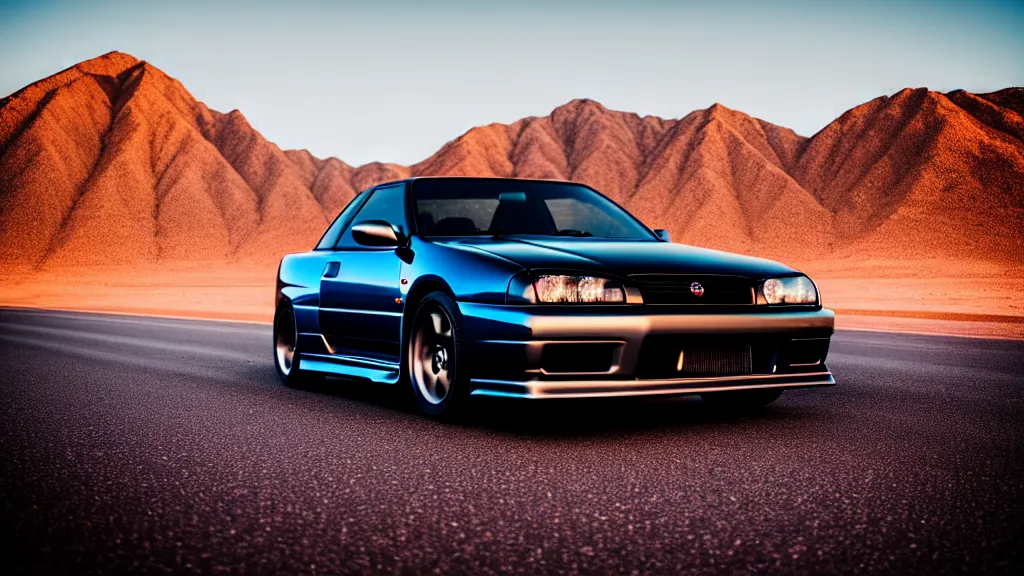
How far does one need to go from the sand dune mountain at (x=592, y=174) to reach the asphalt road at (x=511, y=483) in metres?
72.8

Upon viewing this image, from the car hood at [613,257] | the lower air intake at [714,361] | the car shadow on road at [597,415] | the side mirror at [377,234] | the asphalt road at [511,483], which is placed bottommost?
the car shadow on road at [597,415]

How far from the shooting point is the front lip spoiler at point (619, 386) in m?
5.14

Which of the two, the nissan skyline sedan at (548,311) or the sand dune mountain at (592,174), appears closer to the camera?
the nissan skyline sedan at (548,311)

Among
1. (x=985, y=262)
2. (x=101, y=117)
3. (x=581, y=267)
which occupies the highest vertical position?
(x=101, y=117)

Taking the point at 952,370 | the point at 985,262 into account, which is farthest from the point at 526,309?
the point at 985,262

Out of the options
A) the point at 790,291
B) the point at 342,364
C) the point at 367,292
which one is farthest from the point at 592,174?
the point at 790,291

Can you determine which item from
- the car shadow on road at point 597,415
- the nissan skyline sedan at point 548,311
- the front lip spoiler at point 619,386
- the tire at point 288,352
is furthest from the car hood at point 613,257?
the tire at point 288,352

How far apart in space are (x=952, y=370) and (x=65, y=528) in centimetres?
790

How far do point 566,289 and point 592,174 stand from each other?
310ft

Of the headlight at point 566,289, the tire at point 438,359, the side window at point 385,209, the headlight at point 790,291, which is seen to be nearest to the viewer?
the headlight at point 566,289

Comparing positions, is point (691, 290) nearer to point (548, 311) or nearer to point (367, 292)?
point (548, 311)

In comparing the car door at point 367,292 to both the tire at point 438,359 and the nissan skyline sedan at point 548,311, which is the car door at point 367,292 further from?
the tire at point 438,359

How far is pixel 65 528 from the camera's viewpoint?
11.5ft

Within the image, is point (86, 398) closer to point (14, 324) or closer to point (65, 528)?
point (65, 528)
